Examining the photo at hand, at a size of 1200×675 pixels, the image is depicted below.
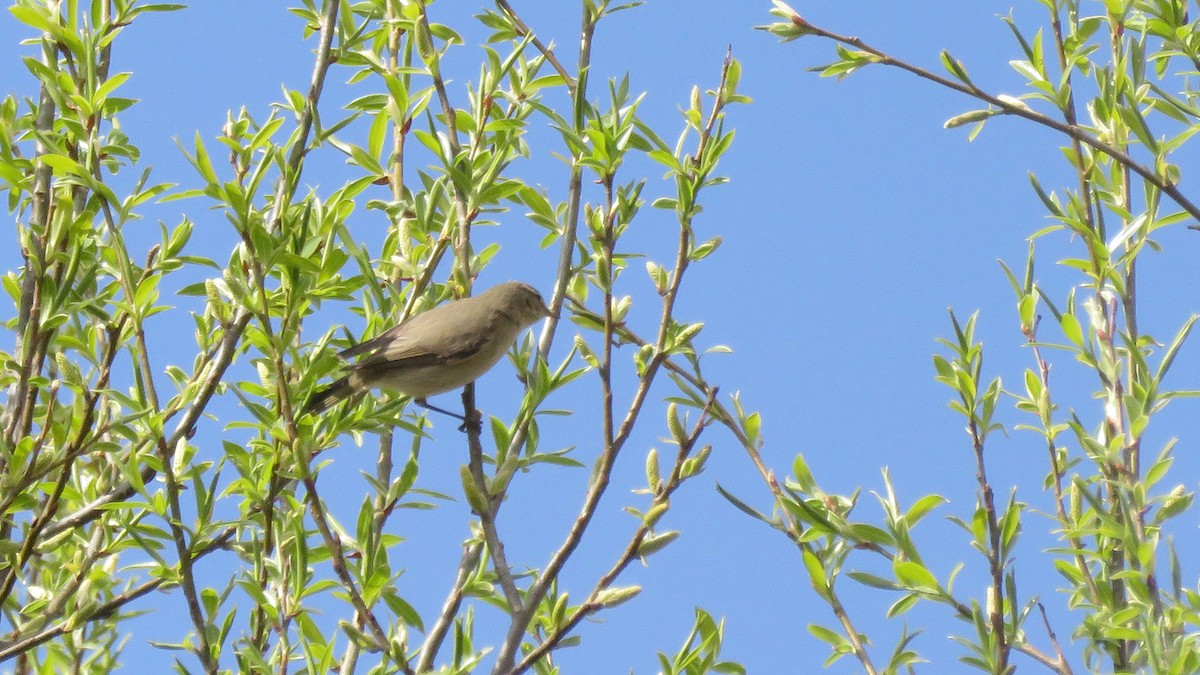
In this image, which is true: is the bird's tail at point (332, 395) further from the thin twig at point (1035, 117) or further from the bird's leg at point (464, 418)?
the thin twig at point (1035, 117)

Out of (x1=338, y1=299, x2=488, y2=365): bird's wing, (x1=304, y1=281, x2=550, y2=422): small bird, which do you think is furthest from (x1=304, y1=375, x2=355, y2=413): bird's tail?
(x1=338, y1=299, x2=488, y2=365): bird's wing

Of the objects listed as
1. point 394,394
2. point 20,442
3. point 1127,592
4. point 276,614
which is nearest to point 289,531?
point 276,614

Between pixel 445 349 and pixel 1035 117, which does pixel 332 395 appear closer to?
pixel 445 349

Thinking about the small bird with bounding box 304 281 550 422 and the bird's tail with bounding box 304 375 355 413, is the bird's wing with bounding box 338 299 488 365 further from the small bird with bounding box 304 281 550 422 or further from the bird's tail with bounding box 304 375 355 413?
the bird's tail with bounding box 304 375 355 413

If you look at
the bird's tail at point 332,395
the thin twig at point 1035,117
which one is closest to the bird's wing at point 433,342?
the bird's tail at point 332,395

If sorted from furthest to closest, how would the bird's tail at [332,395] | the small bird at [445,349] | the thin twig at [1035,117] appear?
1. the small bird at [445,349]
2. the bird's tail at [332,395]
3. the thin twig at [1035,117]

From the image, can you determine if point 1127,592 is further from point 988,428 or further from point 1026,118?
point 1026,118

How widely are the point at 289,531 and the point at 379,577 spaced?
36cm

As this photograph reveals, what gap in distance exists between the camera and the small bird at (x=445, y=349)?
476 cm

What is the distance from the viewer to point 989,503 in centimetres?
266

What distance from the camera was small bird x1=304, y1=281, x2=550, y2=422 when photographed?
15.6ft

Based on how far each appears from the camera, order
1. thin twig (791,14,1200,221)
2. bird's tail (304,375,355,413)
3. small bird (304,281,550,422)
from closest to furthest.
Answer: thin twig (791,14,1200,221)
bird's tail (304,375,355,413)
small bird (304,281,550,422)

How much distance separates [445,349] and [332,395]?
0.82m

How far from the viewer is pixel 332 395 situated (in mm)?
4598
